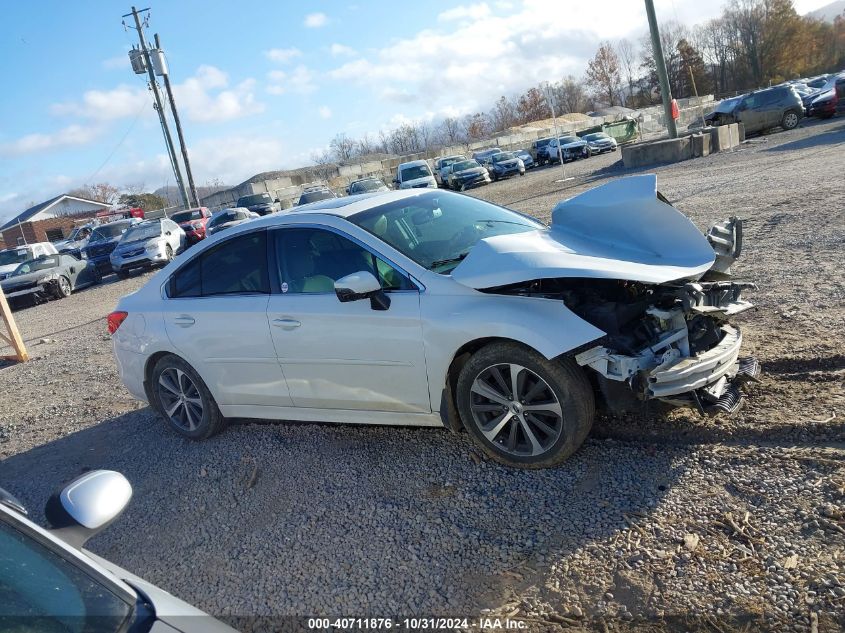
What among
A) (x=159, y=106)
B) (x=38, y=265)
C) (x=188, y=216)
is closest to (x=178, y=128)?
(x=159, y=106)

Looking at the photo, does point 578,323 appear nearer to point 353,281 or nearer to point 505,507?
point 505,507

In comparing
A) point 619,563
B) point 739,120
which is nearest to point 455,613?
point 619,563

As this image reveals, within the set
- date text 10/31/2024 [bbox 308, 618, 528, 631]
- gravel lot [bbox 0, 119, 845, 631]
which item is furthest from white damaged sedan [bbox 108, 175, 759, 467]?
date text 10/31/2024 [bbox 308, 618, 528, 631]

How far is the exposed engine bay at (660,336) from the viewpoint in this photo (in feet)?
11.8

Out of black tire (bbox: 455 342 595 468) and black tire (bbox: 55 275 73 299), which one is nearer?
black tire (bbox: 455 342 595 468)

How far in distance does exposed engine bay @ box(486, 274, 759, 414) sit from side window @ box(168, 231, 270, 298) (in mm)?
1884

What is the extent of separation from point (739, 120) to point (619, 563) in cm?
2801

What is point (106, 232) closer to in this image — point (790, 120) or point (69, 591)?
point (790, 120)

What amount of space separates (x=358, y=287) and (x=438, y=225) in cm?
98

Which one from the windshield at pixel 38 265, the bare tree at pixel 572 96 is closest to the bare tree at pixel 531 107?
the bare tree at pixel 572 96

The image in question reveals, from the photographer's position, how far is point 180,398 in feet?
18.1

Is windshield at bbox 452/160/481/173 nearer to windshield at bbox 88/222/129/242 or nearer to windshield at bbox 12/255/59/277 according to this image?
windshield at bbox 88/222/129/242

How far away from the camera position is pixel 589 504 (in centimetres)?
351

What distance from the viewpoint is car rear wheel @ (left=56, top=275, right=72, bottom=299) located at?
65.8 feet
